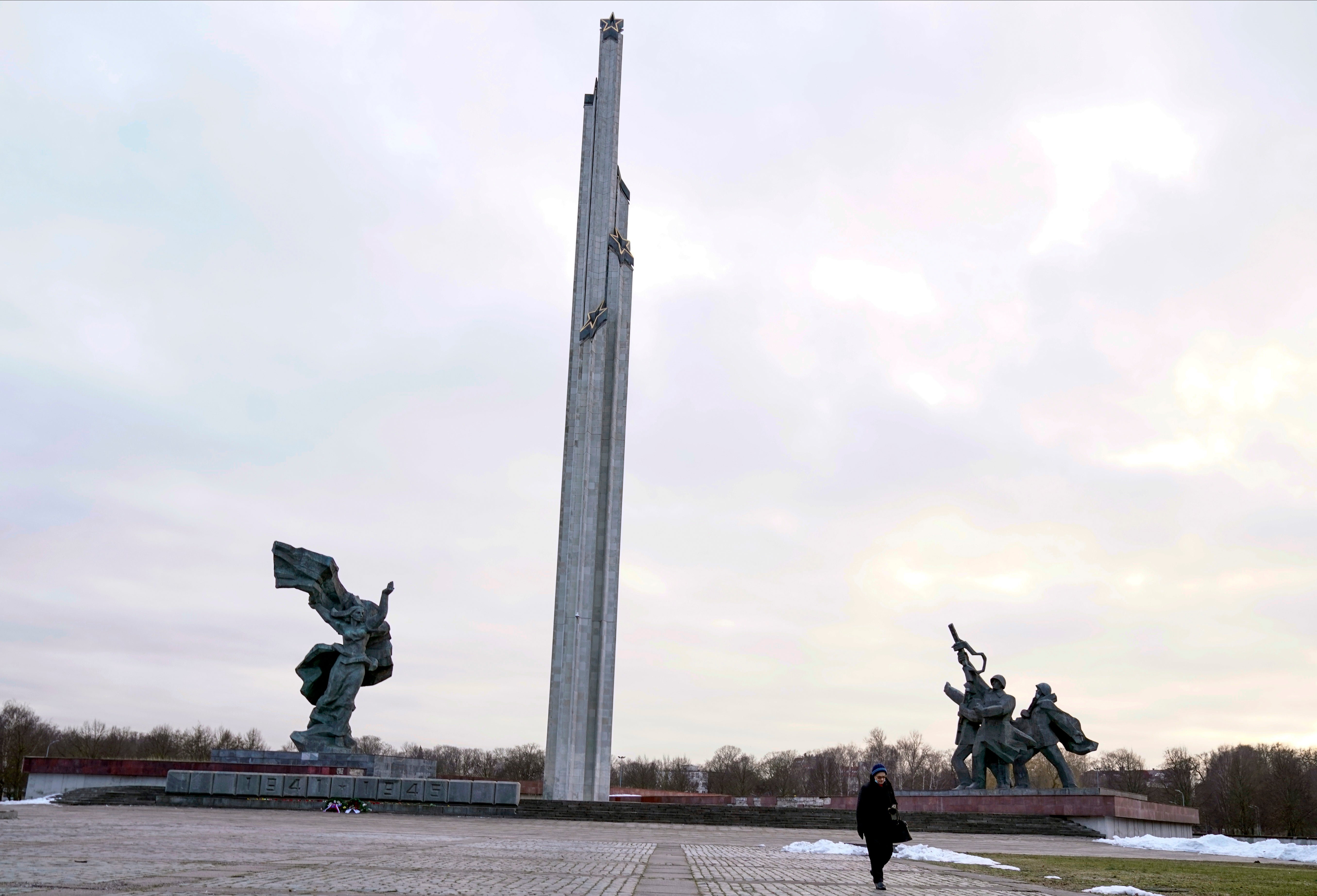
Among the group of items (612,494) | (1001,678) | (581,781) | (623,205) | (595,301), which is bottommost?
(581,781)

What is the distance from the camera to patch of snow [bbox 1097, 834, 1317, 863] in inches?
543

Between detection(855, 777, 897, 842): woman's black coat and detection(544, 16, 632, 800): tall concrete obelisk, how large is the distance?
101 ft

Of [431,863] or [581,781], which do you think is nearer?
[431,863]

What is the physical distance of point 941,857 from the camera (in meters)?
11.2

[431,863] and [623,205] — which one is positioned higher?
[623,205]

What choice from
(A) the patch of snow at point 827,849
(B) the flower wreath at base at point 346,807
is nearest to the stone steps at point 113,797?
(B) the flower wreath at base at point 346,807

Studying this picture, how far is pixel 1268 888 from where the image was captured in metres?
7.79

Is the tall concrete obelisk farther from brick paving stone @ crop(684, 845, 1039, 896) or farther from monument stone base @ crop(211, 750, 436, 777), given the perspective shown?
brick paving stone @ crop(684, 845, 1039, 896)

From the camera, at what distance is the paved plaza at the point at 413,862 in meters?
5.57

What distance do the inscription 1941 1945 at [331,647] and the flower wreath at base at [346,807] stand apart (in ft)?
15.4

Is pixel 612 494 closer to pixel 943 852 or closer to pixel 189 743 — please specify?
pixel 943 852

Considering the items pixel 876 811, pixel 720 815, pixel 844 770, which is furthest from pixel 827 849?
pixel 844 770

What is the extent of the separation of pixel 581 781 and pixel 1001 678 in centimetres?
1852

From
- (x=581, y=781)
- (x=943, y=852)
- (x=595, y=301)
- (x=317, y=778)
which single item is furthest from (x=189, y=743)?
(x=943, y=852)
